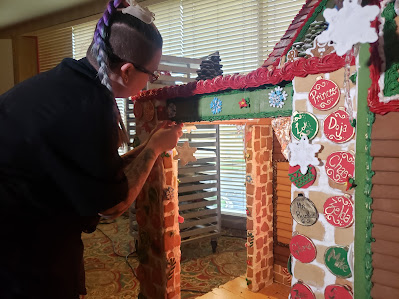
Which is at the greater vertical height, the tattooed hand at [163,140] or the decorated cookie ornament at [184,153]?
the tattooed hand at [163,140]

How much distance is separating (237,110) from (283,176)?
4.10 ft

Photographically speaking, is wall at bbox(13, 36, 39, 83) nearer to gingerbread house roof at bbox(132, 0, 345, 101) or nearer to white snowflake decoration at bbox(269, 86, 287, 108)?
gingerbread house roof at bbox(132, 0, 345, 101)

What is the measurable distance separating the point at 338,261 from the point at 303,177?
35 cm

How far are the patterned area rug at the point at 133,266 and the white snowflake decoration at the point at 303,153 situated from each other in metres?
2.13

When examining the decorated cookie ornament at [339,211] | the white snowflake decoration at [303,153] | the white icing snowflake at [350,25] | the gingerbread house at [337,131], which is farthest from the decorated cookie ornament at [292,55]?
the decorated cookie ornament at [339,211]

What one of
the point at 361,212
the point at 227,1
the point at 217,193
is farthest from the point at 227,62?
the point at 361,212

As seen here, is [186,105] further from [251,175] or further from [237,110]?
[251,175]

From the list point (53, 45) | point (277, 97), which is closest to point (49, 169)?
point (277, 97)

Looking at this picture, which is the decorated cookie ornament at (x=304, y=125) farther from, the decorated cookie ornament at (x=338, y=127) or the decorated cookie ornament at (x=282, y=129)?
the decorated cookie ornament at (x=282, y=129)

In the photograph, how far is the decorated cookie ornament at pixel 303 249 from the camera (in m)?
1.34

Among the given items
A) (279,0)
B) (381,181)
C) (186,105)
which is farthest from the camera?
(279,0)

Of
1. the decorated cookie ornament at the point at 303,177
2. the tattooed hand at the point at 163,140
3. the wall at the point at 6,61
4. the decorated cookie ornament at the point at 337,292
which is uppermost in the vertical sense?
the wall at the point at 6,61

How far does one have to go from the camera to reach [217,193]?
12.6ft

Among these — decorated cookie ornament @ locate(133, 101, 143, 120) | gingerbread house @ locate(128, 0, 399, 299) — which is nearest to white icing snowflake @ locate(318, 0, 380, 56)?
gingerbread house @ locate(128, 0, 399, 299)
